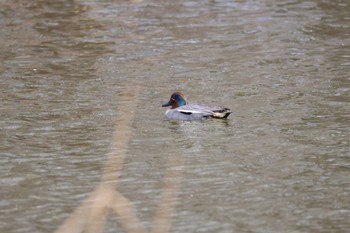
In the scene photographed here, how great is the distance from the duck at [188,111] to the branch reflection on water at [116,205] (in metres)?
1.25

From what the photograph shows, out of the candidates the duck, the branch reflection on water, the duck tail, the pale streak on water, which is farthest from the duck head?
the branch reflection on water

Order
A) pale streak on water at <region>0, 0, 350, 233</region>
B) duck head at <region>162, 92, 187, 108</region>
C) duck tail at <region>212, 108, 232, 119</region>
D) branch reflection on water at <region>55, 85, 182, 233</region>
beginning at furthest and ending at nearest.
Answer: duck head at <region>162, 92, 187, 108</region>, duck tail at <region>212, 108, 232, 119</region>, pale streak on water at <region>0, 0, 350, 233</region>, branch reflection on water at <region>55, 85, 182, 233</region>

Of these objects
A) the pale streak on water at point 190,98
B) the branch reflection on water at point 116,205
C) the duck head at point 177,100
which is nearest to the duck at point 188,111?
the duck head at point 177,100

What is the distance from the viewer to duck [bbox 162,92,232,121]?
11.3 meters

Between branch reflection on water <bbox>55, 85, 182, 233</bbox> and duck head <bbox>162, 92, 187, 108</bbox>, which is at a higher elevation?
branch reflection on water <bbox>55, 85, 182, 233</bbox>

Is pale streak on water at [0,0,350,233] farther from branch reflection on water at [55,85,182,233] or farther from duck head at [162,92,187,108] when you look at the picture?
duck head at [162,92,187,108]

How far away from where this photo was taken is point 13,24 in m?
17.9

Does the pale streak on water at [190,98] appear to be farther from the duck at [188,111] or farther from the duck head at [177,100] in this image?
the duck head at [177,100]

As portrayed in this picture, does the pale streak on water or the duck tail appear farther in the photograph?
the duck tail

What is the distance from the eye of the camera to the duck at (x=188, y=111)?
11.3 metres

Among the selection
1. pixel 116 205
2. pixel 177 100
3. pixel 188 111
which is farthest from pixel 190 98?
pixel 116 205

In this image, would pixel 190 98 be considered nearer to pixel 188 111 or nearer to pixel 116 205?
pixel 188 111

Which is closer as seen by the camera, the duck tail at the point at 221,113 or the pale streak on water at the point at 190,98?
the pale streak on water at the point at 190,98

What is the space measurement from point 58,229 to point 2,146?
2.86 meters
